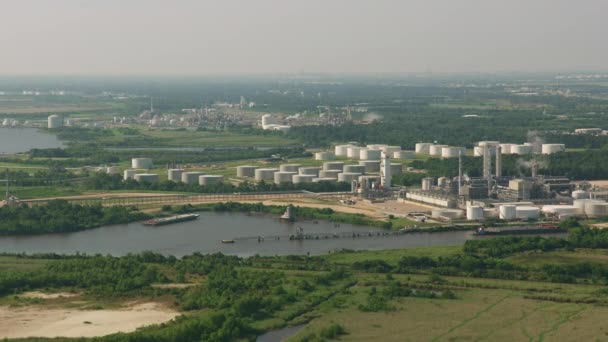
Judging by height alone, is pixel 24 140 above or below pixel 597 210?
below

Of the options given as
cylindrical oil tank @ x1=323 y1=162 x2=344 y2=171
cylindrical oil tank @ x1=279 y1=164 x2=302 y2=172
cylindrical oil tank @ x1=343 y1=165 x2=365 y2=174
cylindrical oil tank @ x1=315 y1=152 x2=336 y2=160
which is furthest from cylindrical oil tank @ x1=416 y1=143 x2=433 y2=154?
cylindrical oil tank @ x1=279 y1=164 x2=302 y2=172

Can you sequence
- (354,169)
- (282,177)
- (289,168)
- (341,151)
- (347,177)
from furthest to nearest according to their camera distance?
(341,151)
(289,168)
(354,169)
(282,177)
(347,177)

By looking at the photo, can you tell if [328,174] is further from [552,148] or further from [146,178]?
[552,148]

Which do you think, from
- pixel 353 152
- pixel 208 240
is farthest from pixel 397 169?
pixel 208 240

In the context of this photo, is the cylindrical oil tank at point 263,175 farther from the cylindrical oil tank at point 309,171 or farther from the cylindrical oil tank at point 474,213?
the cylindrical oil tank at point 474,213

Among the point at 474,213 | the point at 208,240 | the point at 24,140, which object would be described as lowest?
the point at 24,140

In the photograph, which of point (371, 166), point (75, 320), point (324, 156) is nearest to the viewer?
point (75, 320)

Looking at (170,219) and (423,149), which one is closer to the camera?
(170,219)
